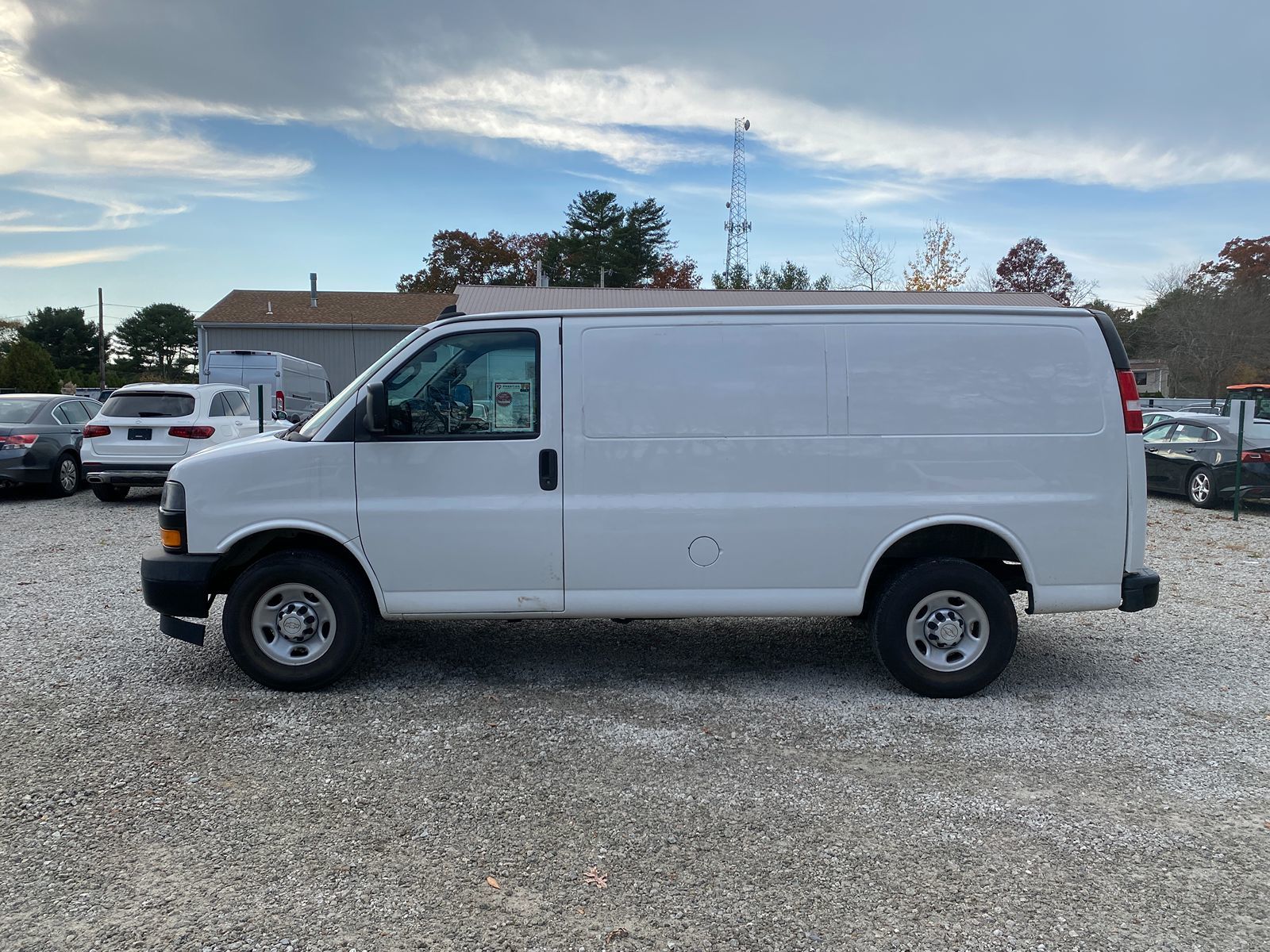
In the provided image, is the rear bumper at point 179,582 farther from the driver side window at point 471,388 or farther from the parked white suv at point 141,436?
the parked white suv at point 141,436

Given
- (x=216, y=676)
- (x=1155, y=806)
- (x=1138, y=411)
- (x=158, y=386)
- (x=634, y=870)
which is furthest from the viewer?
(x=158, y=386)

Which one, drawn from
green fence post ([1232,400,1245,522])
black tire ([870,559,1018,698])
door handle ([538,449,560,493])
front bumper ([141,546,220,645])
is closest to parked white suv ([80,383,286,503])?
front bumper ([141,546,220,645])

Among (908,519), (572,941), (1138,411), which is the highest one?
(1138,411)

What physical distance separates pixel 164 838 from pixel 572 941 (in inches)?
67.9

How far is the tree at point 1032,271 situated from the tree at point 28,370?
55299 mm

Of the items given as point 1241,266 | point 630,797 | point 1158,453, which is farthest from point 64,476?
point 1241,266

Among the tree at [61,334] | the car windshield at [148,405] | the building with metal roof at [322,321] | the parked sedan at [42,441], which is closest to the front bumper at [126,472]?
the car windshield at [148,405]

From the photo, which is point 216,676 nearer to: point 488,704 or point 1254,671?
point 488,704

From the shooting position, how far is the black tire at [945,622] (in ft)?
16.6

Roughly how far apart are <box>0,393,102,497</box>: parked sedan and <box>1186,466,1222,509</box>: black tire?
16.5 meters

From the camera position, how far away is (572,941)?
291cm

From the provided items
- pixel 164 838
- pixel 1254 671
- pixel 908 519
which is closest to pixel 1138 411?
pixel 908 519

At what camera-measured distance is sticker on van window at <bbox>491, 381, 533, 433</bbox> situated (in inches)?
199

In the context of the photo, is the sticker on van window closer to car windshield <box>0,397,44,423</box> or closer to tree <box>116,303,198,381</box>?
car windshield <box>0,397,44,423</box>
